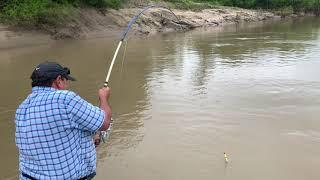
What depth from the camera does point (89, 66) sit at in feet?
55.1

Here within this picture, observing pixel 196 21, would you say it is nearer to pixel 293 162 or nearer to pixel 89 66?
pixel 89 66

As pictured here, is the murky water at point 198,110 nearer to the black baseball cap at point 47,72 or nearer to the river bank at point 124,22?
the black baseball cap at point 47,72

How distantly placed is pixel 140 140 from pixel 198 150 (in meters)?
1.10

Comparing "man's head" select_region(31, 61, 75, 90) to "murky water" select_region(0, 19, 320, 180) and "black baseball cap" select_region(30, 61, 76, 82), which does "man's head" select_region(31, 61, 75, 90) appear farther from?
"murky water" select_region(0, 19, 320, 180)

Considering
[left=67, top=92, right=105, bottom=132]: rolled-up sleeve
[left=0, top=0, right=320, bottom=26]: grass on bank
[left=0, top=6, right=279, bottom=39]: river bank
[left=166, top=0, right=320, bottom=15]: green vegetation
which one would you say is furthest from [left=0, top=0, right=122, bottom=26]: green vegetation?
[left=166, top=0, right=320, bottom=15]: green vegetation

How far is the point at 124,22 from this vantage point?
30.2m

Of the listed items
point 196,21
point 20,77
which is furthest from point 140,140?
point 196,21

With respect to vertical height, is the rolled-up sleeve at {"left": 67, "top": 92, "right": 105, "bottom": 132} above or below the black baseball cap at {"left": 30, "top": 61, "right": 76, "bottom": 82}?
below

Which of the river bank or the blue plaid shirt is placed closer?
the blue plaid shirt

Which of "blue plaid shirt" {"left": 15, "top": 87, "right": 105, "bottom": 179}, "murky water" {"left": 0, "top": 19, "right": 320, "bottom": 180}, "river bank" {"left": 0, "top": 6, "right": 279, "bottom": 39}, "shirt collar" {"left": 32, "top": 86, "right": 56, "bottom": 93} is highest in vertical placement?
"shirt collar" {"left": 32, "top": 86, "right": 56, "bottom": 93}

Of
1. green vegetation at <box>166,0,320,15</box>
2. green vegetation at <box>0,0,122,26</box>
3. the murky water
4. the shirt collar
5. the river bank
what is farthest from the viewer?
green vegetation at <box>166,0,320,15</box>

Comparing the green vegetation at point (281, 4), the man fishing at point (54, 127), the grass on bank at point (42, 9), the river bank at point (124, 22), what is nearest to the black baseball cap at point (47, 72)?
the man fishing at point (54, 127)

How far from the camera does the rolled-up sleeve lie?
332 cm

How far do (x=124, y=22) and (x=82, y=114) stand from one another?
27312mm
